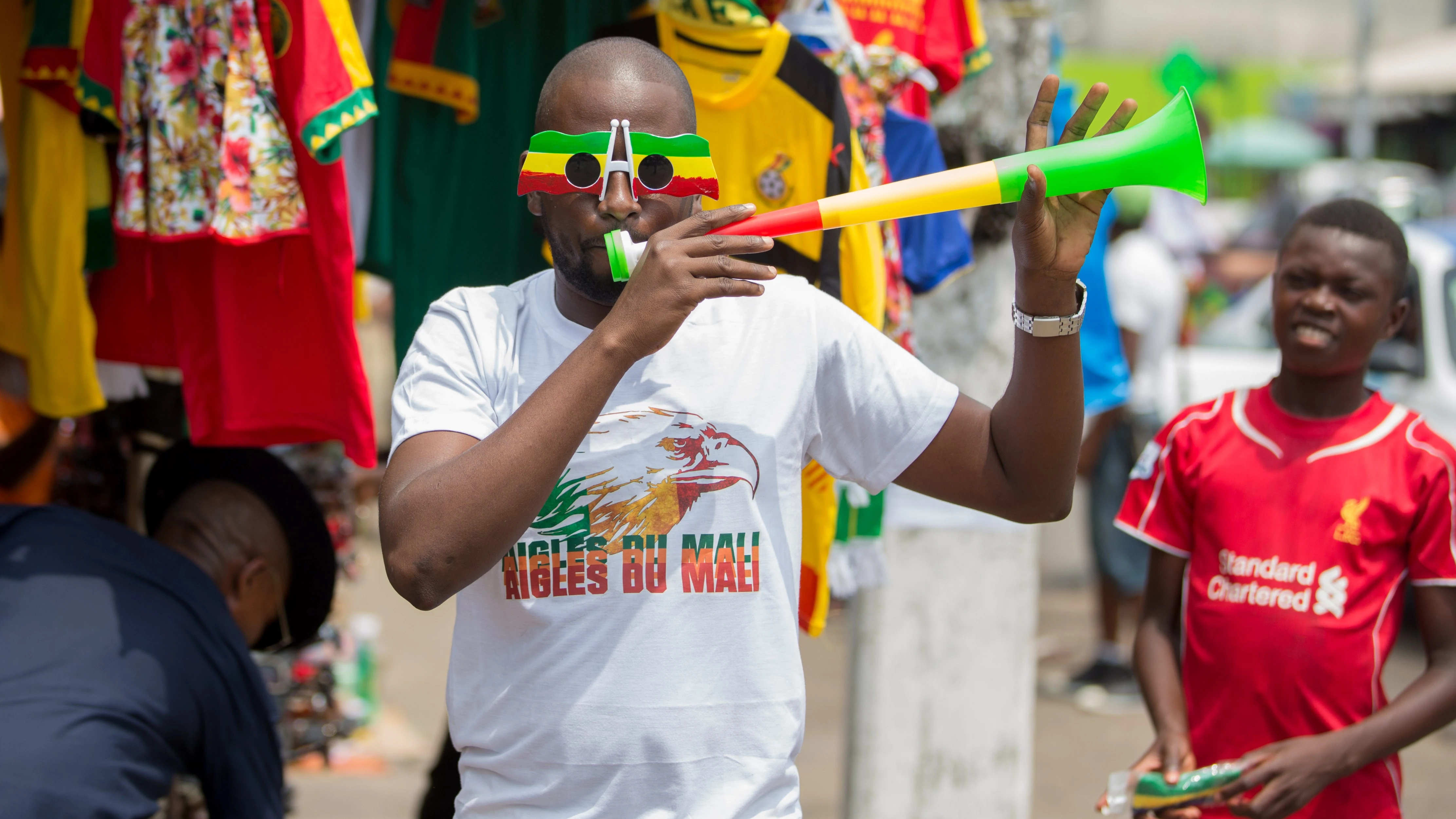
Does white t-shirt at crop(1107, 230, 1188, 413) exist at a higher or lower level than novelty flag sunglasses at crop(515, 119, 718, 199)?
lower

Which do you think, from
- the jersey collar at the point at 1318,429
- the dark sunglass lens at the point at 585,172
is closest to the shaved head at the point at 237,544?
the dark sunglass lens at the point at 585,172

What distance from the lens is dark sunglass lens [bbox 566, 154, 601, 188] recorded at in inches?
67.4

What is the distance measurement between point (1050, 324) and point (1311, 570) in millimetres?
1024

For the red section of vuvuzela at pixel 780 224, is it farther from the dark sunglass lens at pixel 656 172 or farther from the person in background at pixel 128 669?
the person in background at pixel 128 669

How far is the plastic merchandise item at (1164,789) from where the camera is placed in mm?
2303

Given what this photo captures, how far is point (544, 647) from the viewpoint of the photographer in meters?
1.69

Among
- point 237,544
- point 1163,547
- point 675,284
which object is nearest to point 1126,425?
point 1163,547

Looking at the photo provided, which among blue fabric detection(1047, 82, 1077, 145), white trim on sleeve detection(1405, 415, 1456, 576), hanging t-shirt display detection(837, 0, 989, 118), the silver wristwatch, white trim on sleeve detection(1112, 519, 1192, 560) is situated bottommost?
white trim on sleeve detection(1112, 519, 1192, 560)

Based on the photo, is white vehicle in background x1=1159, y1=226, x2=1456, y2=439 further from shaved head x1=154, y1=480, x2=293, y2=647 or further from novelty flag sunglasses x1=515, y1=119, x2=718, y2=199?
novelty flag sunglasses x1=515, y1=119, x2=718, y2=199

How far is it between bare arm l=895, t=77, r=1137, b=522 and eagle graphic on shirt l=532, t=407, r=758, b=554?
1.09 ft

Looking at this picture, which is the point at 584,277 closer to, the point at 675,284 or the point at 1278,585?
the point at 675,284

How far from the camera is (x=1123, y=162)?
170cm

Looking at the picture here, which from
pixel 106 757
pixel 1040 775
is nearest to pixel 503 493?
pixel 106 757

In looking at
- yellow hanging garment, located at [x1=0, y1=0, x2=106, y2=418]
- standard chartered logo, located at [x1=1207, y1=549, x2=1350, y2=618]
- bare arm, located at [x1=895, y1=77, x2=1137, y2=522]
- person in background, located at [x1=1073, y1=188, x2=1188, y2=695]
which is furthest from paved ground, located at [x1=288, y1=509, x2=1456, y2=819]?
bare arm, located at [x1=895, y1=77, x2=1137, y2=522]
